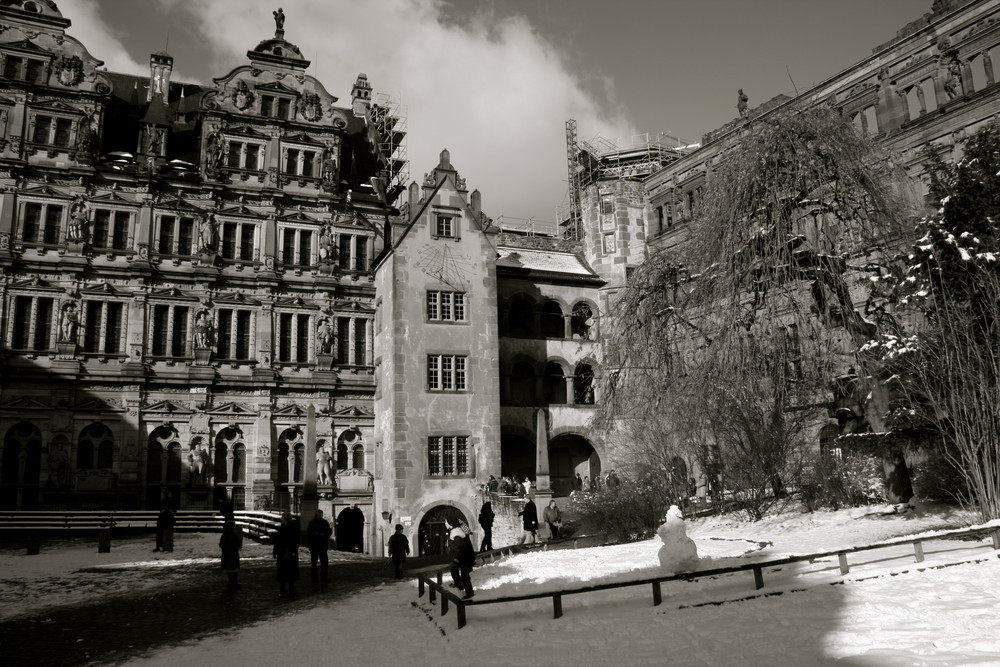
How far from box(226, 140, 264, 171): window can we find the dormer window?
175cm

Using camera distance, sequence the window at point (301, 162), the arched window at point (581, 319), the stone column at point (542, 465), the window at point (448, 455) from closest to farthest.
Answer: the stone column at point (542, 465), the window at point (448, 455), the window at point (301, 162), the arched window at point (581, 319)

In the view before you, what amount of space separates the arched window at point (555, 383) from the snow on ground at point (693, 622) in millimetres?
22475

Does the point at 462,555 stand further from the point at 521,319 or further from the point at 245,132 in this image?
the point at 245,132

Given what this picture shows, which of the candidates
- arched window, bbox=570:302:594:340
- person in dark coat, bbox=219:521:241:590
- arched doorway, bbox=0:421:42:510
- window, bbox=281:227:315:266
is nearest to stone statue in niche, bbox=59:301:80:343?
arched doorway, bbox=0:421:42:510

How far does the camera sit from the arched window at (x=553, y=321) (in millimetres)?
39469

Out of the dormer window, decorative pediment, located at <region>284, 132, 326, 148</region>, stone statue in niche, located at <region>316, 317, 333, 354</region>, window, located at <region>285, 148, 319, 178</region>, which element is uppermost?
the dormer window

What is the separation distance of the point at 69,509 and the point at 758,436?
26181 mm

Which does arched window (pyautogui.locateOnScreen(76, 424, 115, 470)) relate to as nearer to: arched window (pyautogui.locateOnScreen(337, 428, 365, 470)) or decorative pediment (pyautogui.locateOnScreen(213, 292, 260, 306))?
decorative pediment (pyautogui.locateOnScreen(213, 292, 260, 306))

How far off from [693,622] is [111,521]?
22.3m

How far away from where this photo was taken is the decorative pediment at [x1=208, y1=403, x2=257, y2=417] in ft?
111

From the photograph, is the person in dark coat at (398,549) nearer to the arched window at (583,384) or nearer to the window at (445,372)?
the window at (445,372)

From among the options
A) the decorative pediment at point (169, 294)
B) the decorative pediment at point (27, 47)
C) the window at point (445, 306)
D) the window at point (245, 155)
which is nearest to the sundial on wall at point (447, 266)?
the window at point (445, 306)

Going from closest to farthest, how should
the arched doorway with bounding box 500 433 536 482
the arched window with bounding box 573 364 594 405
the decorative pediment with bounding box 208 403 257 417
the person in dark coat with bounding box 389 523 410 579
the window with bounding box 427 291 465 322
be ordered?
the person in dark coat with bounding box 389 523 410 579 < the decorative pediment with bounding box 208 403 257 417 < the window with bounding box 427 291 465 322 < the arched doorway with bounding box 500 433 536 482 < the arched window with bounding box 573 364 594 405

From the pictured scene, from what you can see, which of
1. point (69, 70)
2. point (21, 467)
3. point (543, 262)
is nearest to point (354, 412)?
point (543, 262)
